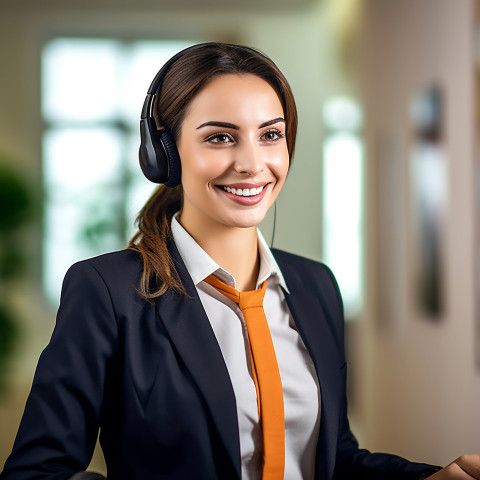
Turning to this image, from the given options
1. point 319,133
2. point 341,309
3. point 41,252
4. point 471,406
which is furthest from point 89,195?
point 341,309

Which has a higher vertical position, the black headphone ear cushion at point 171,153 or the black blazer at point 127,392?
the black headphone ear cushion at point 171,153

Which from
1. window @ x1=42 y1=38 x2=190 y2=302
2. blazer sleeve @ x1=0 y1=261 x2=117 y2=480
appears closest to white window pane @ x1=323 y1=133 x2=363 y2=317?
window @ x1=42 y1=38 x2=190 y2=302

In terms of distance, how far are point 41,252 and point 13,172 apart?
1445mm

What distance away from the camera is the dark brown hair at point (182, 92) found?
1017 millimetres

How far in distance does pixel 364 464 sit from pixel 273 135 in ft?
2.07

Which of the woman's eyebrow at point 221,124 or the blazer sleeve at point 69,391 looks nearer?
the blazer sleeve at point 69,391

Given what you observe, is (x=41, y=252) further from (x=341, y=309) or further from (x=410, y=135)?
(x=341, y=309)

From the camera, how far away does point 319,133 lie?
5594 mm

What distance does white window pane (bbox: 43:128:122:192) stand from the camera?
552 cm

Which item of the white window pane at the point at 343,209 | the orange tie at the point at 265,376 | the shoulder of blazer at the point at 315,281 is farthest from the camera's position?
the white window pane at the point at 343,209

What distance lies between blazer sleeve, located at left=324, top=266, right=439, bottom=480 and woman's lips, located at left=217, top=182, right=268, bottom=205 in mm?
348

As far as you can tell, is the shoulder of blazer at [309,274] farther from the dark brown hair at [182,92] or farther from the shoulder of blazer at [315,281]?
the dark brown hair at [182,92]

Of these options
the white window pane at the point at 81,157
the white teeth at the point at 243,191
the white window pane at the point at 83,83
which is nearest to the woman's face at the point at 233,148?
the white teeth at the point at 243,191

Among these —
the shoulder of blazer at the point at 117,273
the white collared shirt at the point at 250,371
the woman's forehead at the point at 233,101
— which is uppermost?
the woman's forehead at the point at 233,101
